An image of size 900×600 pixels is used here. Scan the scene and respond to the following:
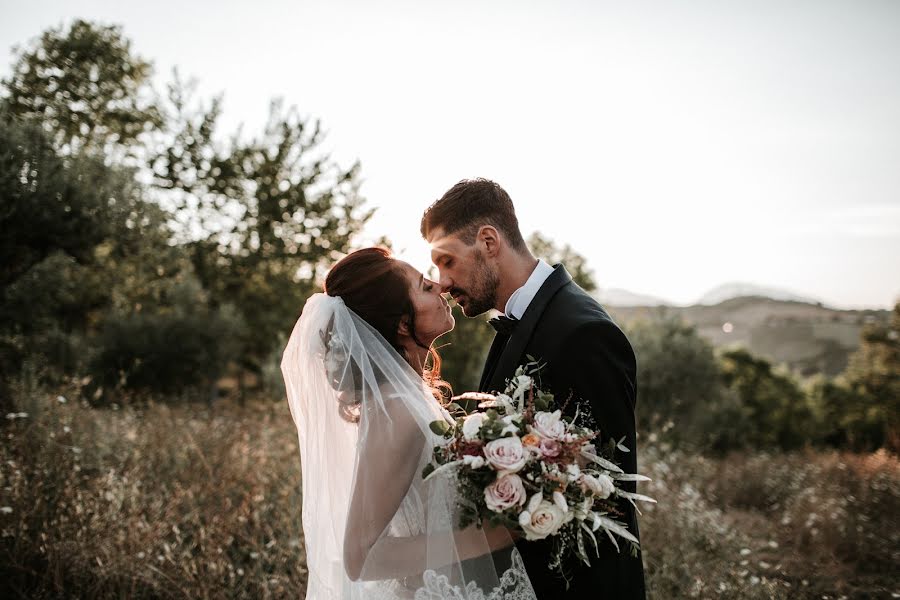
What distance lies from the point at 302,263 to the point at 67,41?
1117cm

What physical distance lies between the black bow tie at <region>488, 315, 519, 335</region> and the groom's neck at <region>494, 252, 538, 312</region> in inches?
4.3

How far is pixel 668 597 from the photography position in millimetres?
4125

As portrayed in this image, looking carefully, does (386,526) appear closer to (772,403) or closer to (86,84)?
(772,403)

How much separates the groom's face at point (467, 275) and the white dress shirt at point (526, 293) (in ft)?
0.46

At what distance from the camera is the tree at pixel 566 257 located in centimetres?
2502

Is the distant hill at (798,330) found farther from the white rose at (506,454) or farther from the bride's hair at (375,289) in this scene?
the white rose at (506,454)

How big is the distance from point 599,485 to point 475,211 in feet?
5.37

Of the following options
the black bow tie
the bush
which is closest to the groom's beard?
the black bow tie

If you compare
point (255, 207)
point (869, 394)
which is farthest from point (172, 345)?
point (869, 394)

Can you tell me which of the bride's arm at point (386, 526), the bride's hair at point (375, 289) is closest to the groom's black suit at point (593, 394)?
the bride's arm at point (386, 526)

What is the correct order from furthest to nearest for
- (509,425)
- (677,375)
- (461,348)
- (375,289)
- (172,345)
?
(461,348) → (172,345) → (677,375) → (375,289) → (509,425)

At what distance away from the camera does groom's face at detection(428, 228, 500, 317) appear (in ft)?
10.0

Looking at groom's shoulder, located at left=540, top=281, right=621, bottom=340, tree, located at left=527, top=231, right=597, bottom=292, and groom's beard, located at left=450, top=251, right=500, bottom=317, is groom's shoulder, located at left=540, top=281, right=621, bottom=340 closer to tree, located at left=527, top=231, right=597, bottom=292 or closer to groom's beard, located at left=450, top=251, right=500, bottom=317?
groom's beard, located at left=450, top=251, right=500, bottom=317

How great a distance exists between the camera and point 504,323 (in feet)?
9.69
